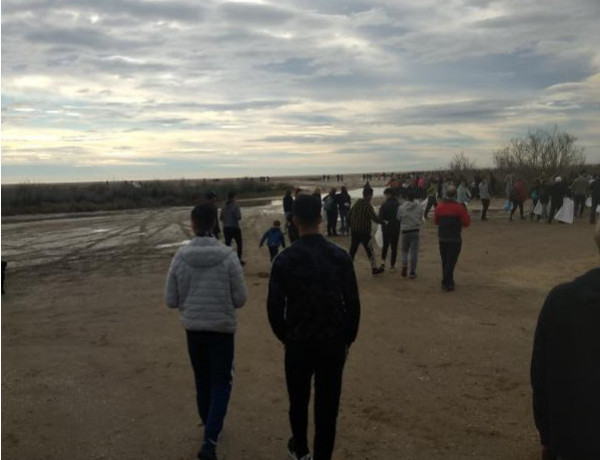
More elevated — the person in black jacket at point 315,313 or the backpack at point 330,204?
the backpack at point 330,204

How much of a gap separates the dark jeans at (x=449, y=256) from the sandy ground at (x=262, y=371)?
30 cm

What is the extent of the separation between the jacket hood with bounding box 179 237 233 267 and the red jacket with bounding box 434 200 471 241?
6.67 metres

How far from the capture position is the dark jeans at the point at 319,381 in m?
3.77

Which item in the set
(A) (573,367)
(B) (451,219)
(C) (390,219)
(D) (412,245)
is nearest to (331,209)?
(C) (390,219)

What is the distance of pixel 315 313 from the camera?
3.72 meters

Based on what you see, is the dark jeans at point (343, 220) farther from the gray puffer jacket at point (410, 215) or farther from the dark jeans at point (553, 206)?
the gray puffer jacket at point (410, 215)

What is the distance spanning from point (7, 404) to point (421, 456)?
3996 mm

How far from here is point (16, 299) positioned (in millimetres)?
10977

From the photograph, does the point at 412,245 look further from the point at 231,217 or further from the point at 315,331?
the point at 315,331

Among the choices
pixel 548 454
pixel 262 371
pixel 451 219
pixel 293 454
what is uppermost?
pixel 451 219

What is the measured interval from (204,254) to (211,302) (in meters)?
0.36

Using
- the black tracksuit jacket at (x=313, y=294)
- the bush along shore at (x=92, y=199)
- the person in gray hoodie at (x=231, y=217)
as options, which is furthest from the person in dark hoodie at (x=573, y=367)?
the bush along shore at (x=92, y=199)

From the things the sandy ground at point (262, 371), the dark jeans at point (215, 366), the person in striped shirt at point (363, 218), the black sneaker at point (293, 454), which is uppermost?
the person in striped shirt at point (363, 218)

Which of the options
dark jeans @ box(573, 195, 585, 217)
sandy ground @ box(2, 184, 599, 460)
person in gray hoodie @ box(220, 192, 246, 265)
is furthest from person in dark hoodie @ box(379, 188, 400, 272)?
dark jeans @ box(573, 195, 585, 217)
